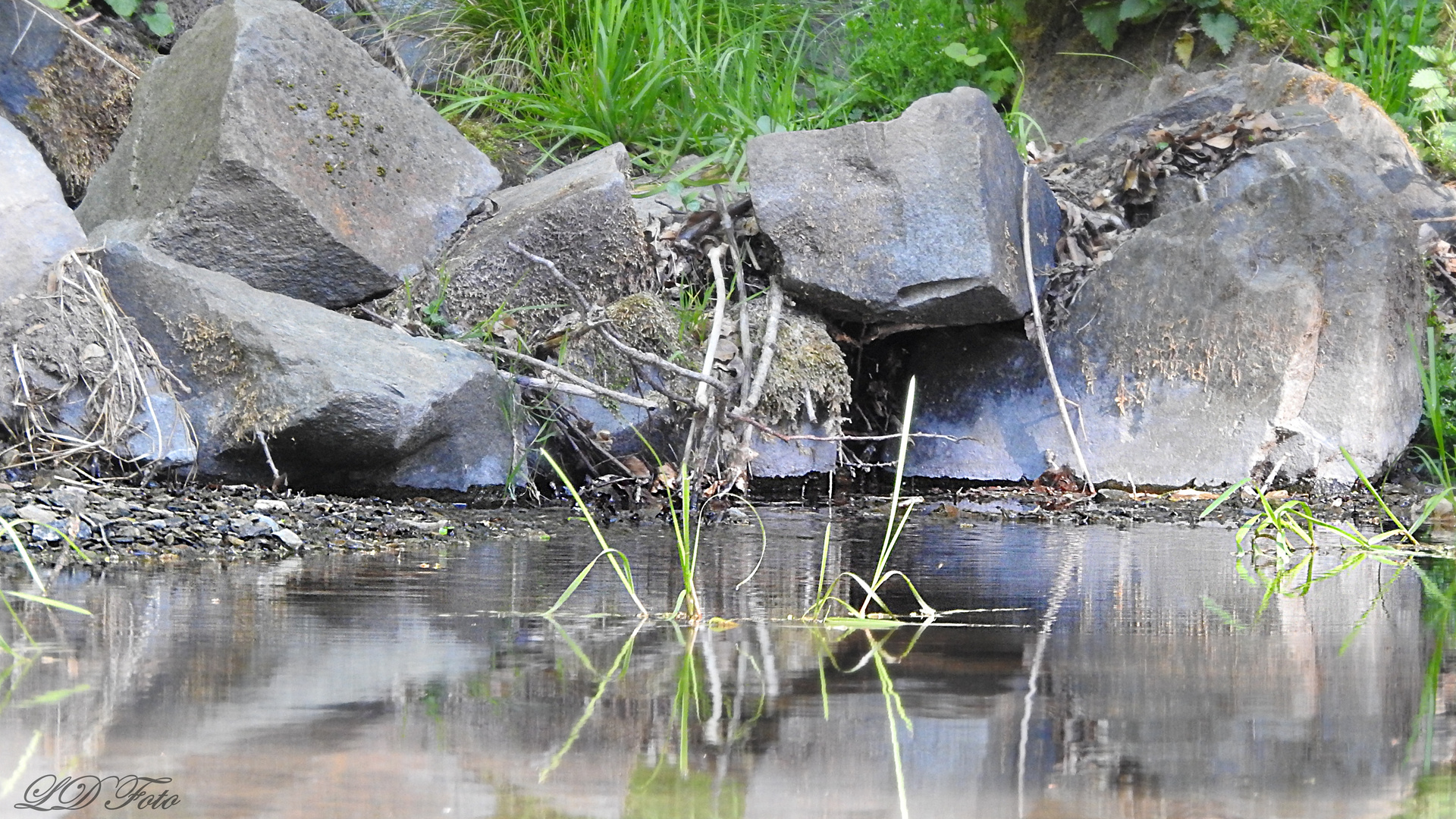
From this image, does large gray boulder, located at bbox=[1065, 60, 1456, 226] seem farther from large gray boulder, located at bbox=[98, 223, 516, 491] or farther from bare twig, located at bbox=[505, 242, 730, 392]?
large gray boulder, located at bbox=[98, 223, 516, 491]

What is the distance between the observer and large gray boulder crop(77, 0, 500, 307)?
5.01m

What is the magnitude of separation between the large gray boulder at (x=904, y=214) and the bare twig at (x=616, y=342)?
73 cm

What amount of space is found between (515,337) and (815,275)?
44.3 inches

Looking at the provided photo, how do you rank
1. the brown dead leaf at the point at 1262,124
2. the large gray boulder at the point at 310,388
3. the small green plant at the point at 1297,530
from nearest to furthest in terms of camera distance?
the small green plant at the point at 1297,530
the large gray boulder at the point at 310,388
the brown dead leaf at the point at 1262,124

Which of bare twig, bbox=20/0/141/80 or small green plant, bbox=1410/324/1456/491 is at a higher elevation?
bare twig, bbox=20/0/141/80

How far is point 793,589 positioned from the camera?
9.19ft

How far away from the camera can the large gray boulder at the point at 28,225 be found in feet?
14.3

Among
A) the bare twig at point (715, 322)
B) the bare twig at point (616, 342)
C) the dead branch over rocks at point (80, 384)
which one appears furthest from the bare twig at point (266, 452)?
the bare twig at point (715, 322)

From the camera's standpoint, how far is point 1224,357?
507 centimetres

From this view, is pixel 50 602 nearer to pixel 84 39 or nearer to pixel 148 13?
pixel 84 39

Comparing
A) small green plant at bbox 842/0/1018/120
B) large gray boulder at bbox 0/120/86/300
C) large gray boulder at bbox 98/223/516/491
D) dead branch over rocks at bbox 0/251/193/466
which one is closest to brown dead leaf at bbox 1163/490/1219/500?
large gray boulder at bbox 98/223/516/491

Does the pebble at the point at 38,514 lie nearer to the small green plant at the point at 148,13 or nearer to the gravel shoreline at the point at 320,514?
the gravel shoreline at the point at 320,514

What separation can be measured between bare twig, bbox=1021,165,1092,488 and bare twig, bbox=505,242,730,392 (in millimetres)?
1281

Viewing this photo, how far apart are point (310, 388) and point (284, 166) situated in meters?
1.41
